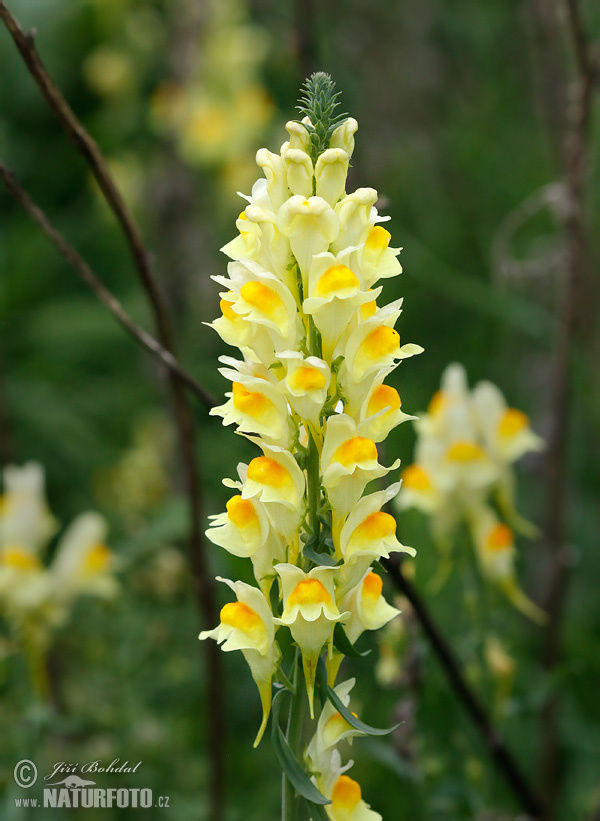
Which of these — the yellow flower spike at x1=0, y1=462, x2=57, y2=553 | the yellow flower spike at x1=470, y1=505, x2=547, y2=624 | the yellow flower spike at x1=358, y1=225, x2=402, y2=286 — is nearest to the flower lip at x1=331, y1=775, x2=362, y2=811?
the yellow flower spike at x1=358, y1=225, x2=402, y2=286

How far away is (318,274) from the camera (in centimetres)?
76

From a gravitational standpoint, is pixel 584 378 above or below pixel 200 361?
below

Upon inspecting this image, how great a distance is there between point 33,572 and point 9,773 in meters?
0.37

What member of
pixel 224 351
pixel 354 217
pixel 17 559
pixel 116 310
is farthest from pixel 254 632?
pixel 224 351

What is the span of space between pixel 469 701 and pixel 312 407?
2.18ft

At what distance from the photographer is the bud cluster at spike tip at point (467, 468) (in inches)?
60.0

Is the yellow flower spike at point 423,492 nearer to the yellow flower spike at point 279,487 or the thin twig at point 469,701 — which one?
the thin twig at point 469,701

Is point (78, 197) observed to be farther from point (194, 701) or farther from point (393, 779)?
point (393, 779)

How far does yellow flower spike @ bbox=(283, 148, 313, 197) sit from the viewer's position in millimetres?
745

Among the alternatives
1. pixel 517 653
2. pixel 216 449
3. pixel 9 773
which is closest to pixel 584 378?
pixel 517 653

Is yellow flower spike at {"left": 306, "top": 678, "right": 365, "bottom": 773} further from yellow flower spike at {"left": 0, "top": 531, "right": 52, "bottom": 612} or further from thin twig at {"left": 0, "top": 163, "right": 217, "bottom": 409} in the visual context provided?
yellow flower spike at {"left": 0, "top": 531, "right": 52, "bottom": 612}

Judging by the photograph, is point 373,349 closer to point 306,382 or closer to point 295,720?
point 306,382

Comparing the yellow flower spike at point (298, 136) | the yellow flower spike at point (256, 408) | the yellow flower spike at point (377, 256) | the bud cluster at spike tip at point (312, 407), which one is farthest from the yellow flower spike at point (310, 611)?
the yellow flower spike at point (298, 136)

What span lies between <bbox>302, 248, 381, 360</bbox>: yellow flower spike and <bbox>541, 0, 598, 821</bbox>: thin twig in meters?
1.02
